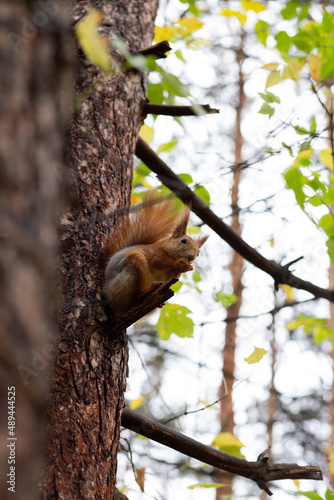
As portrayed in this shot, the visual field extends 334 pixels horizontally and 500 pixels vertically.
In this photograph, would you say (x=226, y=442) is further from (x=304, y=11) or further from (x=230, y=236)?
(x=304, y=11)

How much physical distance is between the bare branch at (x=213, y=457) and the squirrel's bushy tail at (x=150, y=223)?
66cm

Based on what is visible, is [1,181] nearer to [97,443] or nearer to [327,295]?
[97,443]

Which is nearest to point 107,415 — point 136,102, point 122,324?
point 122,324

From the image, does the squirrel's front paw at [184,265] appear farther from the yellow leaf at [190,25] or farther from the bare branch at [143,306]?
the yellow leaf at [190,25]

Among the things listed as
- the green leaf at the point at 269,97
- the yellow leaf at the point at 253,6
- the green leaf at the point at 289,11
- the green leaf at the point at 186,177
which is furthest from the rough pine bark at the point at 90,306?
the yellow leaf at the point at 253,6

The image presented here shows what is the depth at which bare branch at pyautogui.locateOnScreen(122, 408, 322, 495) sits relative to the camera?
183cm

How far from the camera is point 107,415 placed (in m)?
1.56

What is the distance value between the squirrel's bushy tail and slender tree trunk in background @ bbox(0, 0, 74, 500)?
1.31 metres

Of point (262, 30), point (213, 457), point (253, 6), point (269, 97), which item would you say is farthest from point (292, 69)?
point (213, 457)

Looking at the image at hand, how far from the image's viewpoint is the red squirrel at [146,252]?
1.79 metres

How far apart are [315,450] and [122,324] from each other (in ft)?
22.3

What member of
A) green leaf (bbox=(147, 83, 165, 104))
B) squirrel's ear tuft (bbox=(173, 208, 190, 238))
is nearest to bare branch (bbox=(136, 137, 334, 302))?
squirrel's ear tuft (bbox=(173, 208, 190, 238))

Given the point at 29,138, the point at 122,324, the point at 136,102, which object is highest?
the point at 136,102

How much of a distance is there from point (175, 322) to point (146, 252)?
1.75ft
